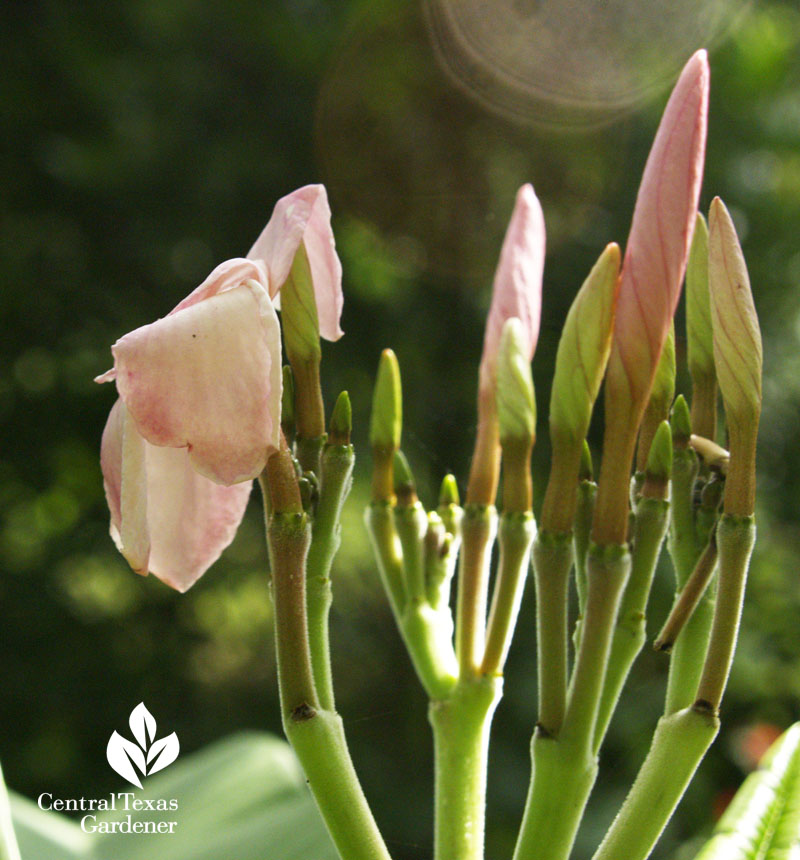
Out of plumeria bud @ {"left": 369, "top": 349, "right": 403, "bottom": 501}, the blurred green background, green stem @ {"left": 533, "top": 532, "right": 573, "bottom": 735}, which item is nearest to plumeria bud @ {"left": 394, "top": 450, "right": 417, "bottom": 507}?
plumeria bud @ {"left": 369, "top": 349, "right": 403, "bottom": 501}

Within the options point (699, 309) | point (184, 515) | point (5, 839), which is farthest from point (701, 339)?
point (5, 839)

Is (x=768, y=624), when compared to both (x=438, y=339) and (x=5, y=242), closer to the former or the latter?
(x=438, y=339)

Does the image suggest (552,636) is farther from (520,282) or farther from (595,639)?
(520,282)

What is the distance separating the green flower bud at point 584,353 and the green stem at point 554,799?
0.36 ft

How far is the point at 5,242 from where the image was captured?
5.43 feet

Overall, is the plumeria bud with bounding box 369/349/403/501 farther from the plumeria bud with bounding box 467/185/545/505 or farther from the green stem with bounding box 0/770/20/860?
the green stem with bounding box 0/770/20/860

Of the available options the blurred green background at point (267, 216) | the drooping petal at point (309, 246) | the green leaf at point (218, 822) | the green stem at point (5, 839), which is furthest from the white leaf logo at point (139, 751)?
the blurred green background at point (267, 216)

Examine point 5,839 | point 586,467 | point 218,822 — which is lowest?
point 218,822

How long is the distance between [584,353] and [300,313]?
0.11 m

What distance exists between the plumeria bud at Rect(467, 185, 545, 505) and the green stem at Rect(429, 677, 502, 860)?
8cm

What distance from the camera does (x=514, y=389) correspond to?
1.15 feet

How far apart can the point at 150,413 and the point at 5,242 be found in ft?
4.91

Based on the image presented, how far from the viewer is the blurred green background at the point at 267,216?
1640mm

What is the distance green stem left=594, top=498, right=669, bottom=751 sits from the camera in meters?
0.37
